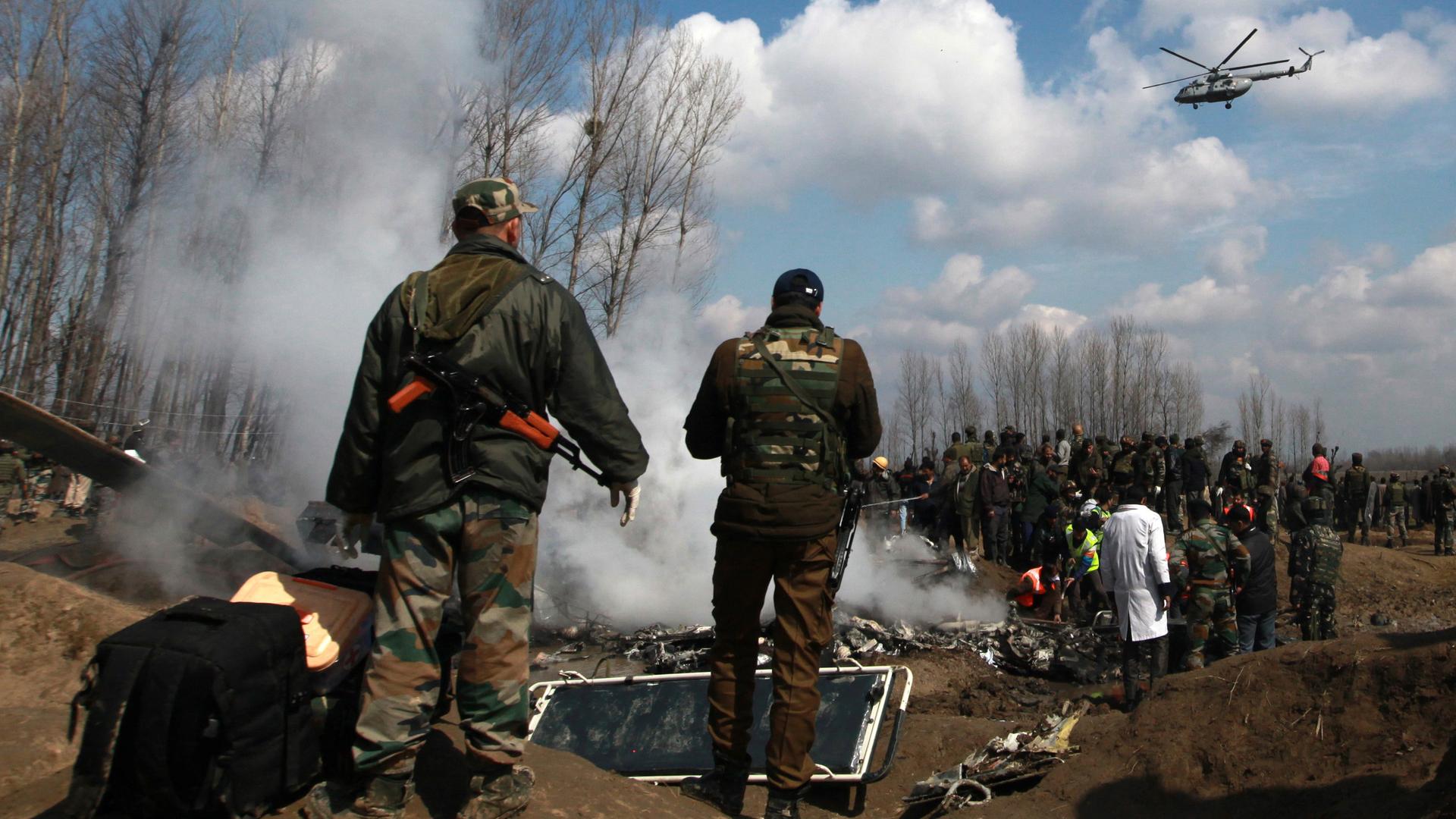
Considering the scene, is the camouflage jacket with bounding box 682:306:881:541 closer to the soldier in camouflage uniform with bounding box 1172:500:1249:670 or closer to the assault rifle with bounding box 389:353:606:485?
the assault rifle with bounding box 389:353:606:485

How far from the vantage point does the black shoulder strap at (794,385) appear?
3.54 m

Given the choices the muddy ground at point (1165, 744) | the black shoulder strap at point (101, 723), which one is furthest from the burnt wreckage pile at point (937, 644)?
the black shoulder strap at point (101, 723)

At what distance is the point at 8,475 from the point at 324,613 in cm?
1563

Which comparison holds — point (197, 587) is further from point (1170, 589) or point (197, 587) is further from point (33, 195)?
point (33, 195)

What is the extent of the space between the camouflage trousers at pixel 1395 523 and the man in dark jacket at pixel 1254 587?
1706 centimetres

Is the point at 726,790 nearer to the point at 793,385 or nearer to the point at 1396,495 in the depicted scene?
the point at 793,385

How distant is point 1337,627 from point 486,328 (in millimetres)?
14463

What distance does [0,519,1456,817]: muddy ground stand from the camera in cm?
331

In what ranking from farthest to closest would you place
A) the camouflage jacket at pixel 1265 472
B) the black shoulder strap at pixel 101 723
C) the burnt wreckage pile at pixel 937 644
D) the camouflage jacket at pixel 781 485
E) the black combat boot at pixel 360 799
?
the camouflage jacket at pixel 1265 472
the burnt wreckage pile at pixel 937 644
the camouflage jacket at pixel 781 485
the black combat boot at pixel 360 799
the black shoulder strap at pixel 101 723

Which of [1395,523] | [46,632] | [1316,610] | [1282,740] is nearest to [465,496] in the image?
[1282,740]

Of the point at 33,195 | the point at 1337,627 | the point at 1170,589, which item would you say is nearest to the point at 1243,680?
the point at 1170,589

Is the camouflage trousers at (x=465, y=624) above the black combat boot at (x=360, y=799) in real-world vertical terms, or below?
above

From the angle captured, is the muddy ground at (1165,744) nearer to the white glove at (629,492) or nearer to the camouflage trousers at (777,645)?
the camouflage trousers at (777,645)

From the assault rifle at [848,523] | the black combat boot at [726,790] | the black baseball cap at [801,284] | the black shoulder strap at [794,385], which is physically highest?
the black baseball cap at [801,284]
